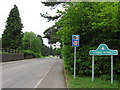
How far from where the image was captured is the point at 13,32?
58000 millimetres

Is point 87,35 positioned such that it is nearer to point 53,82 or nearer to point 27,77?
point 53,82

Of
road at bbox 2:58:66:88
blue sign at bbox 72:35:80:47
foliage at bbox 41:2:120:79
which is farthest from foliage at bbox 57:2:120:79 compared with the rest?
road at bbox 2:58:66:88

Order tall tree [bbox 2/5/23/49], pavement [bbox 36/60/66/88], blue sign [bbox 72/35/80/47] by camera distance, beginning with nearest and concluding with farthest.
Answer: pavement [bbox 36/60/66/88] < blue sign [bbox 72/35/80/47] < tall tree [bbox 2/5/23/49]

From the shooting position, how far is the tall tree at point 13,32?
5688 cm

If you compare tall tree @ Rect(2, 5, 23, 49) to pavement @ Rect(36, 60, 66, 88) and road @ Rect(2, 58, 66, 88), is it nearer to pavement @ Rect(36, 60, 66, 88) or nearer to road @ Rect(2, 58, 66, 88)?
road @ Rect(2, 58, 66, 88)

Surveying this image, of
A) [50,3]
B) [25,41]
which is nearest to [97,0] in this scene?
[50,3]

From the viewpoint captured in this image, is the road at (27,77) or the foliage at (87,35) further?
the foliage at (87,35)

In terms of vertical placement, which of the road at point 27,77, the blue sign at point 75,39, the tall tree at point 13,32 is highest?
the tall tree at point 13,32

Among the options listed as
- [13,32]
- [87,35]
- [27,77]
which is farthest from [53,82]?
[13,32]

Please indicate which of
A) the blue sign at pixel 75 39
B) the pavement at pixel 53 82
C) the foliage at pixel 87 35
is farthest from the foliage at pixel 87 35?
the pavement at pixel 53 82

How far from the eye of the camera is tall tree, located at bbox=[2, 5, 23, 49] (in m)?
56.9

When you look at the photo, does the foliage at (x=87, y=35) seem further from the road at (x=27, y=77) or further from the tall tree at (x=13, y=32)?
the tall tree at (x=13, y=32)

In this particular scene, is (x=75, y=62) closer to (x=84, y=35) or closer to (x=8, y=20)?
(x=84, y=35)

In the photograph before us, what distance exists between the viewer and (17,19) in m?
60.0
